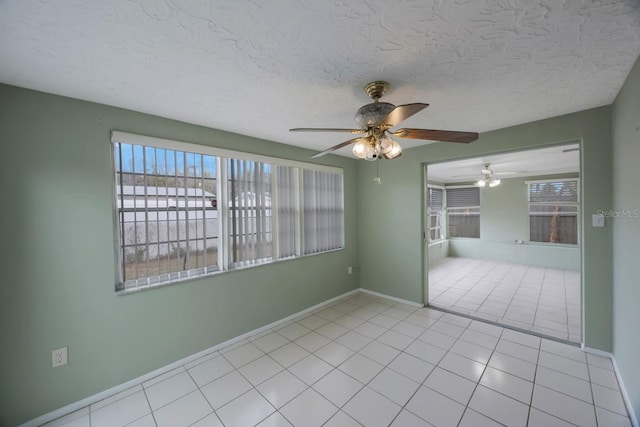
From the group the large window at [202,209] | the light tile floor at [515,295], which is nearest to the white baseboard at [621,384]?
the light tile floor at [515,295]

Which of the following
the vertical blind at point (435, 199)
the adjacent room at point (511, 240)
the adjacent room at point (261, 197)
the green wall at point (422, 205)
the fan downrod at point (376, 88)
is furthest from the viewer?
the vertical blind at point (435, 199)

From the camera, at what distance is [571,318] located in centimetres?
304

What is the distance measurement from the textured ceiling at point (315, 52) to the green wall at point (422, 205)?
388 mm

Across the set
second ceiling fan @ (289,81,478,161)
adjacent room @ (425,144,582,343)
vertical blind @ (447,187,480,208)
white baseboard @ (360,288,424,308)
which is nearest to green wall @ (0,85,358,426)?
second ceiling fan @ (289,81,478,161)

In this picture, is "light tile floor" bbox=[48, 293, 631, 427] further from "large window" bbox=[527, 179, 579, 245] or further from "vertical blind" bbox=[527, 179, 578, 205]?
"vertical blind" bbox=[527, 179, 578, 205]

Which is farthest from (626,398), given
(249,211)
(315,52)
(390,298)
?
(249,211)

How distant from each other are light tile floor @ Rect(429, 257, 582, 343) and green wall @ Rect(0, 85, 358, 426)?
11.5ft

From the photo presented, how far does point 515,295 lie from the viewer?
3869 millimetres

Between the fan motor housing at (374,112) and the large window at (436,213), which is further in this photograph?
the large window at (436,213)

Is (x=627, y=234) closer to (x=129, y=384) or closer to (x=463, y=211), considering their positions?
(x=129, y=384)

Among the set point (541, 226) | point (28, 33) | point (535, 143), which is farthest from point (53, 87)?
point (541, 226)

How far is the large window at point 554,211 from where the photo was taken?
539 cm

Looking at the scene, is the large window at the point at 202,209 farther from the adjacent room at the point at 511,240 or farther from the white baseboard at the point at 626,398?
the white baseboard at the point at 626,398

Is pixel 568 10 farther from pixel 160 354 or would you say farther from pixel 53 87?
pixel 160 354
